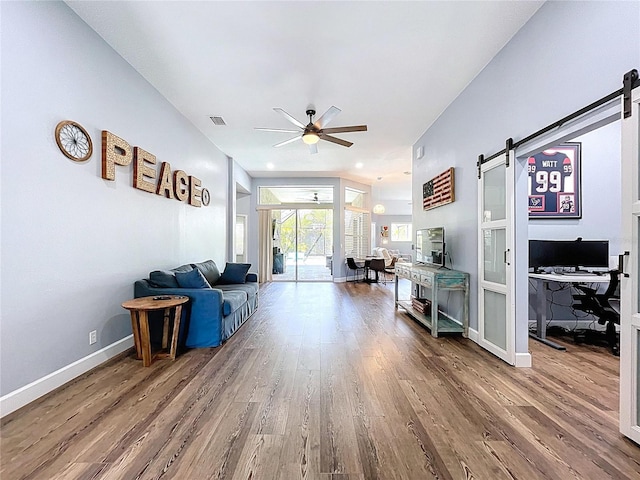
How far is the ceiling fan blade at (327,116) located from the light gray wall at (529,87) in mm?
1666

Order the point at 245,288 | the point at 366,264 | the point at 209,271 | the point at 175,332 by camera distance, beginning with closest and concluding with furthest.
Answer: the point at 175,332, the point at 245,288, the point at 209,271, the point at 366,264

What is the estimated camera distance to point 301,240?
9562 millimetres

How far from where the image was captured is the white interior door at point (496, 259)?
299 cm

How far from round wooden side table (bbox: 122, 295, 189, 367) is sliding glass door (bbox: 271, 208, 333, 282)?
6.17 metres

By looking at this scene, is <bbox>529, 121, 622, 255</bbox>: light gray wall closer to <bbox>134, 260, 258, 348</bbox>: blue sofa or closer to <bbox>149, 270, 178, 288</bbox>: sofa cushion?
<bbox>134, 260, 258, 348</bbox>: blue sofa

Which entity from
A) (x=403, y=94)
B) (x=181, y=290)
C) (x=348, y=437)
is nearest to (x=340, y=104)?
(x=403, y=94)

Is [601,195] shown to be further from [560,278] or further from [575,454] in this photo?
[575,454]

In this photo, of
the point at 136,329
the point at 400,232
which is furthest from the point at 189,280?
the point at 400,232

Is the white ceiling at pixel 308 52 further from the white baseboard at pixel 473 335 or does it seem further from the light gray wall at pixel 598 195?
the white baseboard at pixel 473 335

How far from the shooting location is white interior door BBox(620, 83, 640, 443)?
1.81 m

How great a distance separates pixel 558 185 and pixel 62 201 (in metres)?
5.58

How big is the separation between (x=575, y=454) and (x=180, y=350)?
134 inches

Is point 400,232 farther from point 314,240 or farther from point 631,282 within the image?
point 631,282

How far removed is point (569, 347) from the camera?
3547 millimetres
